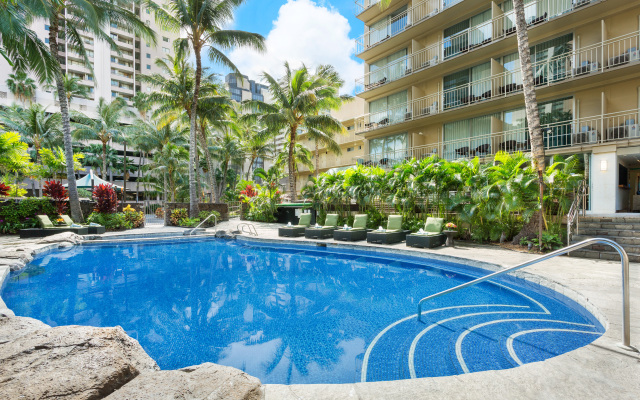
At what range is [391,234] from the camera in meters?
10.8

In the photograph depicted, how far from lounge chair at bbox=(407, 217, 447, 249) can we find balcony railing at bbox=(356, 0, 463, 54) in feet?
40.0

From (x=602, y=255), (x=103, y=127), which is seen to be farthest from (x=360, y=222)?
(x=103, y=127)

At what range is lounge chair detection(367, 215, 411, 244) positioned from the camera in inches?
425

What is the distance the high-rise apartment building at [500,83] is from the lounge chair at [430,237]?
19.2 ft

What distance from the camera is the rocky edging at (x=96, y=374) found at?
1.99 meters

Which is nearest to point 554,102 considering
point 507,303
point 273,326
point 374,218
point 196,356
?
point 374,218

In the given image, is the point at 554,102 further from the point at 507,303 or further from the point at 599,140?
the point at 507,303

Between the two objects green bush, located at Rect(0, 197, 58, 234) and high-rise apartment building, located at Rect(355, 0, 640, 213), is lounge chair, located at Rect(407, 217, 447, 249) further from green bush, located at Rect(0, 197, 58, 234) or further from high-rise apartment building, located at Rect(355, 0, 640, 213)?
green bush, located at Rect(0, 197, 58, 234)

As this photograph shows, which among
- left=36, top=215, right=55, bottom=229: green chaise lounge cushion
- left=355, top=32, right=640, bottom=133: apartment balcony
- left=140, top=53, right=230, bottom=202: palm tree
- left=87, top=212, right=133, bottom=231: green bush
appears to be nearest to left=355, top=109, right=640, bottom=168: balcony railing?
left=355, top=32, right=640, bottom=133: apartment balcony

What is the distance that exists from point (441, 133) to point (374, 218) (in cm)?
675

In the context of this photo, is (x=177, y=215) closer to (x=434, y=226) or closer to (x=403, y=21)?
(x=434, y=226)

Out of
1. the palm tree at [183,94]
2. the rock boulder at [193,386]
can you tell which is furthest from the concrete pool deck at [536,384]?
the palm tree at [183,94]

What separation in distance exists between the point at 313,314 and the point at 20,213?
16.9 metres

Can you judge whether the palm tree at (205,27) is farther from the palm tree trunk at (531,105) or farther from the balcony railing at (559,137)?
the palm tree trunk at (531,105)
